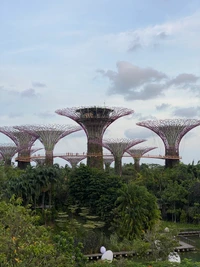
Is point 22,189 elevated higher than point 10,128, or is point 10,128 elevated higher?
point 10,128

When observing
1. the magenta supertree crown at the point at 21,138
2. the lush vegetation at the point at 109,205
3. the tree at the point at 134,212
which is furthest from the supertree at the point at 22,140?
the tree at the point at 134,212

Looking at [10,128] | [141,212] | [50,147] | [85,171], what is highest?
[10,128]

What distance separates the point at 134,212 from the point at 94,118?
621 inches

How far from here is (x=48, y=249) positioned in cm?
707

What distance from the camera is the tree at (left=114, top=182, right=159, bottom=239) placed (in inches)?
758

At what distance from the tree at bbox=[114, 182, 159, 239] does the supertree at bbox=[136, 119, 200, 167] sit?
16.7m

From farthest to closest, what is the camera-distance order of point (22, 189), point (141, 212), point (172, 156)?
1. point (172, 156)
2. point (22, 189)
3. point (141, 212)

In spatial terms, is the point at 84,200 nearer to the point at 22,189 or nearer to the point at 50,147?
the point at 22,189

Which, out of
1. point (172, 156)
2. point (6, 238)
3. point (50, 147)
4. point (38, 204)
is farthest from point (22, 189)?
point (172, 156)

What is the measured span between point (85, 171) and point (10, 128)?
69.3 feet

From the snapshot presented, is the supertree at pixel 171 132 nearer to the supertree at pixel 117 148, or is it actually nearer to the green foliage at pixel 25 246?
the supertree at pixel 117 148

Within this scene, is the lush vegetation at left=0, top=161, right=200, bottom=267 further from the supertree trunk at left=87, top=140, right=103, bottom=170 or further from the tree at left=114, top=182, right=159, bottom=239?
the supertree trunk at left=87, top=140, right=103, bottom=170

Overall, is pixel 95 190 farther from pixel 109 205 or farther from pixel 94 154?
→ pixel 94 154

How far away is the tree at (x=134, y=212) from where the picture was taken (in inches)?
758
